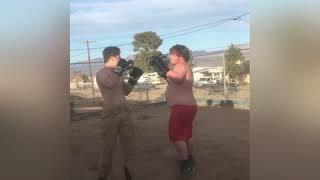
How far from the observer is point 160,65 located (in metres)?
2.99

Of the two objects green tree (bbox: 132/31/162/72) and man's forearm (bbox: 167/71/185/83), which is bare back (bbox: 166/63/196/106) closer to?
man's forearm (bbox: 167/71/185/83)

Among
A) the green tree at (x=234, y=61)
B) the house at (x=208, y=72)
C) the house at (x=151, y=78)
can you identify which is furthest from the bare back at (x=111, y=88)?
the green tree at (x=234, y=61)

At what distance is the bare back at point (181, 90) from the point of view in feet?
9.82

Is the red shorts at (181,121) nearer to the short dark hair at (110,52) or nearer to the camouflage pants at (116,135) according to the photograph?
the camouflage pants at (116,135)

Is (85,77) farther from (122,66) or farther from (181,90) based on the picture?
(181,90)

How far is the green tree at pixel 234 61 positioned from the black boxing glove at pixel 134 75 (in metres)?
0.46

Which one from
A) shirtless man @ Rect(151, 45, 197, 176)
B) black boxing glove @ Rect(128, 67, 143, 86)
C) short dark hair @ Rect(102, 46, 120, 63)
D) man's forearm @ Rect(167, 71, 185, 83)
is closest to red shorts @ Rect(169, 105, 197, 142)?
shirtless man @ Rect(151, 45, 197, 176)

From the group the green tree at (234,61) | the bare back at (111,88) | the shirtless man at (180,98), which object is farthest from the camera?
the bare back at (111,88)

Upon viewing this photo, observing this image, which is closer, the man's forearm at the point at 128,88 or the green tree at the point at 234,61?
the green tree at the point at 234,61

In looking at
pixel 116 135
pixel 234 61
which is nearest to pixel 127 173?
pixel 116 135
